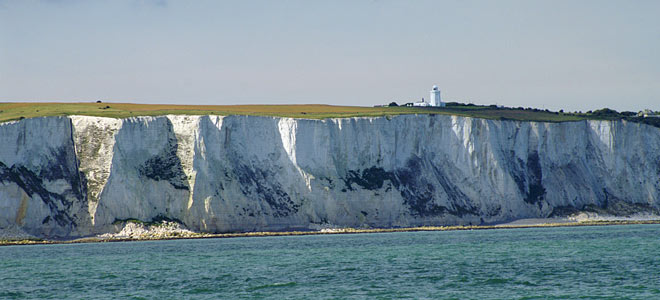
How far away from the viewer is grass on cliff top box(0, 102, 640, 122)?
7525cm

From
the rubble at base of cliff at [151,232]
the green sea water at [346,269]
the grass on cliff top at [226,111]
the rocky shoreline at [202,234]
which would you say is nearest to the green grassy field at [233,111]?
the grass on cliff top at [226,111]

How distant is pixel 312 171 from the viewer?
253ft

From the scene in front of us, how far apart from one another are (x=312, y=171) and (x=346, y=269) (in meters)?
37.4

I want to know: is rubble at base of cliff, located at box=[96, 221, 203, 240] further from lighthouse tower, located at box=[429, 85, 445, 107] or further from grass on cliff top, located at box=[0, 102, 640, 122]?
lighthouse tower, located at box=[429, 85, 445, 107]

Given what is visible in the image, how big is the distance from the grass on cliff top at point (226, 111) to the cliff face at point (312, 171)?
2065mm

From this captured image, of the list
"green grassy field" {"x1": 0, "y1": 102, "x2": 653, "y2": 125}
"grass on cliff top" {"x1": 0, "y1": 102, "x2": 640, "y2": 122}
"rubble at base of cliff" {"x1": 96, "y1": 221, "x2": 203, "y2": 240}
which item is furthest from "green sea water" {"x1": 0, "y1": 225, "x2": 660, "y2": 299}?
"green grassy field" {"x1": 0, "y1": 102, "x2": 653, "y2": 125}

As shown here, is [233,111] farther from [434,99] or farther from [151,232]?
[434,99]

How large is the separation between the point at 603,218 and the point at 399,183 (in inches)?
826

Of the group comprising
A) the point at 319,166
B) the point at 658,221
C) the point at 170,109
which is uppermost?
the point at 170,109

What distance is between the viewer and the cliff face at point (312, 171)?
2687 inches

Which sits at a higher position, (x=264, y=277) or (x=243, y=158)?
(x=243, y=158)

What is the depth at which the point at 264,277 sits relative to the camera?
37312 mm

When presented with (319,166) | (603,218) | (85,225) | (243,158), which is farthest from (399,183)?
(85,225)

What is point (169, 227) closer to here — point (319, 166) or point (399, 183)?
point (319, 166)
